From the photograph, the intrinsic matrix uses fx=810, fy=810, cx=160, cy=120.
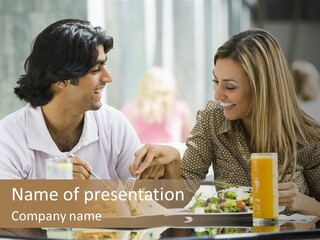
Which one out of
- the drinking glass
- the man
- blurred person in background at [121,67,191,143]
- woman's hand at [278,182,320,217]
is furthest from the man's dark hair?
blurred person in background at [121,67,191,143]

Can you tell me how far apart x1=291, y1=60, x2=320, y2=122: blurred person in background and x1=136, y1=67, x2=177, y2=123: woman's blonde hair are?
879 mm

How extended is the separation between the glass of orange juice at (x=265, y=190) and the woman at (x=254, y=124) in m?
0.35

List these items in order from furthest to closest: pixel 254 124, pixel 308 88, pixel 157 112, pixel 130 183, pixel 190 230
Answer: pixel 157 112
pixel 308 88
pixel 254 124
pixel 130 183
pixel 190 230

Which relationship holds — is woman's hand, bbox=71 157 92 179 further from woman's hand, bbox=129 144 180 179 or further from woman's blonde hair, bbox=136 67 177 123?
woman's blonde hair, bbox=136 67 177 123

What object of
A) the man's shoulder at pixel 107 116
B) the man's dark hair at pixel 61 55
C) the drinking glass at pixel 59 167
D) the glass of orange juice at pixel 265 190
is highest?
the man's dark hair at pixel 61 55

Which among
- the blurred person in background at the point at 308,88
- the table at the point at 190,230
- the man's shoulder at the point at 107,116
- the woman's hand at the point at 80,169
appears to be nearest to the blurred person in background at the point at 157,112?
the blurred person in background at the point at 308,88

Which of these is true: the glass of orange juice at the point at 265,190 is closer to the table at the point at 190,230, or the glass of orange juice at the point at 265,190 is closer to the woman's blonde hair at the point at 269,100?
the table at the point at 190,230

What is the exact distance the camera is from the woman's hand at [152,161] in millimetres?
1764

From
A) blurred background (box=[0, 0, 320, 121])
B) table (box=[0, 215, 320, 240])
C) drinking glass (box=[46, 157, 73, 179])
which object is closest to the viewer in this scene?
table (box=[0, 215, 320, 240])

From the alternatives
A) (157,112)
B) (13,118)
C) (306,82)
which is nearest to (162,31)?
(157,112)

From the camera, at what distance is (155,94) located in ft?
12.8

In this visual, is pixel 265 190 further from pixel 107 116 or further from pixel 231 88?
pixel 107 116

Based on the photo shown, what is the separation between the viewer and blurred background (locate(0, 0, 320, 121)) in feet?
9.14

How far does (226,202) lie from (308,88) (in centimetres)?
125
